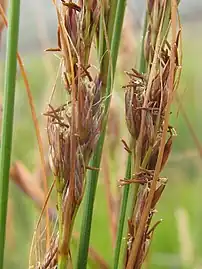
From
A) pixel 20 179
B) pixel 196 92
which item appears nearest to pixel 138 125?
pixel 20 179

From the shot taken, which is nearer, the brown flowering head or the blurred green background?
the brown flowering head

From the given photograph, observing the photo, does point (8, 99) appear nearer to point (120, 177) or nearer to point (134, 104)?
point (134, 104)

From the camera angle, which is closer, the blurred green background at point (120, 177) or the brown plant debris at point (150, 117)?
the brown plant debris at point (150, 117)

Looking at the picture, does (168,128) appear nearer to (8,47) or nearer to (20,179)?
(8,47)

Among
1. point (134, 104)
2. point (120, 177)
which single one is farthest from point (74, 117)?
point (120, 177)

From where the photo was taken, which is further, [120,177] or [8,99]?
[120,177]
